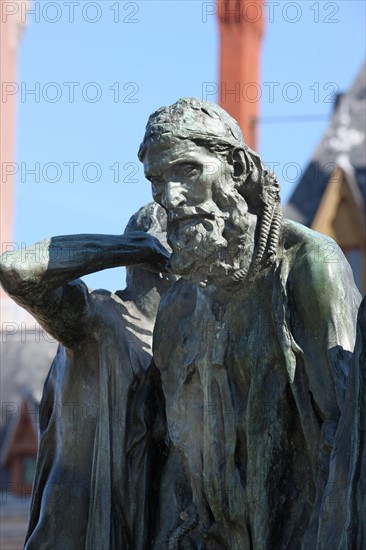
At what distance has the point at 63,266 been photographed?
29.9ft

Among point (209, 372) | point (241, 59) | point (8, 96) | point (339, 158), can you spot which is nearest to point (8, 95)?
point (8, 96)

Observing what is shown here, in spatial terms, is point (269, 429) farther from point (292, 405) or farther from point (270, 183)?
point (270, 183)

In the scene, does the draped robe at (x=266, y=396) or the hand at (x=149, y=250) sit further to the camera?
the hand at (x=149, y=250)

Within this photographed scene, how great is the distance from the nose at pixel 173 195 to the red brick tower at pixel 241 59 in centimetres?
4368

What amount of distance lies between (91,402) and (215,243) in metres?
1.07

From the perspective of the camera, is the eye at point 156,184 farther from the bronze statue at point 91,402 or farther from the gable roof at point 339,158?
the gable roof at point 339,158

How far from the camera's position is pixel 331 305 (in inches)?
342

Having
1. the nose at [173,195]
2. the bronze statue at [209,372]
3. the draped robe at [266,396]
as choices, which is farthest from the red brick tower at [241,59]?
the nose at [173,195]

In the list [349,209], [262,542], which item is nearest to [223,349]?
[262,542]

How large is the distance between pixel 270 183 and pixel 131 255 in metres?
0.73

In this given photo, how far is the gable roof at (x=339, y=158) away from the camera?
50.8 metres

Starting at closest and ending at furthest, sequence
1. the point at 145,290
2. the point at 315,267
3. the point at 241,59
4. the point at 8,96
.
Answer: the point at 315,267 < the point at 145,290 < the point at 241,59 < the point at 8,96

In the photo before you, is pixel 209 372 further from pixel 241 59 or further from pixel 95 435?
pixel 241 59

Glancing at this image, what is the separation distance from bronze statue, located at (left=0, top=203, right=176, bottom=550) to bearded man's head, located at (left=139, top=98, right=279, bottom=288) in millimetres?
492
